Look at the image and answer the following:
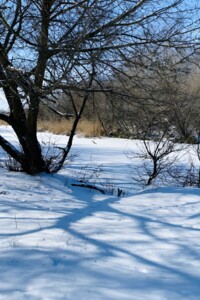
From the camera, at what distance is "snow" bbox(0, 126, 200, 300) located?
2693mm

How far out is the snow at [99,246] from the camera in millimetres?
2693

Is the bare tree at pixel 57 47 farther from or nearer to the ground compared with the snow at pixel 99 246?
farther from the ground

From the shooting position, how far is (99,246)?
11.7ft

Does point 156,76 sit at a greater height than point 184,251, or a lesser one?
greater

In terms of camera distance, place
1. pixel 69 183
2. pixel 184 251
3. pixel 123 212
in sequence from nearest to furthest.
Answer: pixel 184 251
pixel 123 212
pixel 69 183

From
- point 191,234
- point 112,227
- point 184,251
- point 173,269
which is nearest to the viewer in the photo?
point 173,269

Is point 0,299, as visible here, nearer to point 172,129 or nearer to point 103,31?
point 103,31

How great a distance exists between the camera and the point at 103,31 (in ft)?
23.0

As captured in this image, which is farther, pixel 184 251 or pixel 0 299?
pixel 184 251

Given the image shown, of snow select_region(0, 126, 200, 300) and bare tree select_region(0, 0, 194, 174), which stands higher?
bare tree select_region(0, 0, 194, 174)

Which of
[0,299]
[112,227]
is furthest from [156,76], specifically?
[0,299]

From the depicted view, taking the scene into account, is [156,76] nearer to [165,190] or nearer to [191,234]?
[165,190]

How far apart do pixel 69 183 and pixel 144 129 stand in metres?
2.06

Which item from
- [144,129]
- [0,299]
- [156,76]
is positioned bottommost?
[0,299]
